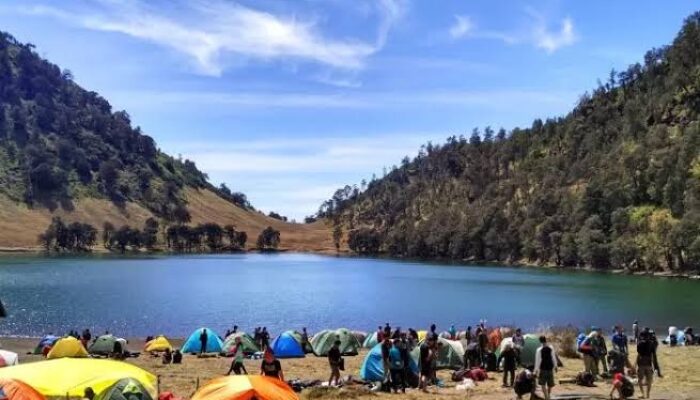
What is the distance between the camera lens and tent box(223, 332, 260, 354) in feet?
115

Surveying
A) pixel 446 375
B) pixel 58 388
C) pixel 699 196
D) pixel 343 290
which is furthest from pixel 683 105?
pixel 58 388

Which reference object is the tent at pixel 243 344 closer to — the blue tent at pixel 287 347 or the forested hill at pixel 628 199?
the blue tent at pixel 287 347

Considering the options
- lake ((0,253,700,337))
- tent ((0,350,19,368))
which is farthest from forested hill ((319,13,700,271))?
tent ((0,350,19,368))

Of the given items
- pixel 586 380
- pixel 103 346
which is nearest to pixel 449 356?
pixel 586 380

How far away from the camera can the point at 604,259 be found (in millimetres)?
135625

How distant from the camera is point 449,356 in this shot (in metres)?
29.6

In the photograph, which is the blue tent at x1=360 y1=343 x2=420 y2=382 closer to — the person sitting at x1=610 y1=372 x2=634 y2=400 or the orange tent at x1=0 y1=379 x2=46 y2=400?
the person sitting at x1=610 y1=372 x2=634 y2=400

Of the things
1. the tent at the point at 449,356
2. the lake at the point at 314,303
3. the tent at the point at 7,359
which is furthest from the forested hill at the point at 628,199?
the tent at the point at 7,359

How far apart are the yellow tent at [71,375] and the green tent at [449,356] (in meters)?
14.2

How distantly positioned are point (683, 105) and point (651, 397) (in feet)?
523

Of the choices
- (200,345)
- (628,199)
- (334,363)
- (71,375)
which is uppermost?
(628,199)

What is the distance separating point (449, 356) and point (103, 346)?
17138 millimetres

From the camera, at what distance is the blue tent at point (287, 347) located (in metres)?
34.6

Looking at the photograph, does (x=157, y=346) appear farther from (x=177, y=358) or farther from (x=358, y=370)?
(x=358, y=370)
